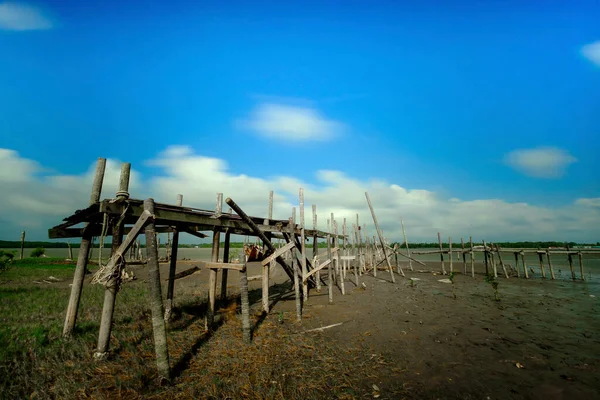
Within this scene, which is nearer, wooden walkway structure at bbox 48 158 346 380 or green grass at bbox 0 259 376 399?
green grass at bbox 0 259 376 399

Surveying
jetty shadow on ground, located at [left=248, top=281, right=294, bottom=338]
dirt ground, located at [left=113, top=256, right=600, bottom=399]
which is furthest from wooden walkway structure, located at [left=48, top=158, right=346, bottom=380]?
dirt ground, located at [left=113, top=256, right=600, bottom=399]

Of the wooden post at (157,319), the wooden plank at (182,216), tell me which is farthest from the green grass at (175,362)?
the wooden plank at (182,216)

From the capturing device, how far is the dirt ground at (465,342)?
5.44 metres

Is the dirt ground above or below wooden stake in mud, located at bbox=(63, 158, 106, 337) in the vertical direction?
below

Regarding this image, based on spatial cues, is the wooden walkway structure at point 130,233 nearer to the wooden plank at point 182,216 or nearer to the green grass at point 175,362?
the wooden plank at point 182,216

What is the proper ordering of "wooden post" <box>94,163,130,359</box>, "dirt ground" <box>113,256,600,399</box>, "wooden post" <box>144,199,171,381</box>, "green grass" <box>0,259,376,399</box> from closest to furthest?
"green grass" <box>0,259,376,399</box>, "wooden post" <box>144,199,171,381</box>, "dirt ground" <box>113,256,600,399</box>, "wooden post" <box>94,163,130,359</box>

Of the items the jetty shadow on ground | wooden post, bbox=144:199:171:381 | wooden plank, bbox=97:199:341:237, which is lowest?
the jetty shadow on ground

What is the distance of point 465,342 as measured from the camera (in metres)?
7.70

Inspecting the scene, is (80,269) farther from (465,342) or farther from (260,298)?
(465,342)

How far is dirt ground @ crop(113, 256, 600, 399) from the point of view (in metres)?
5.44

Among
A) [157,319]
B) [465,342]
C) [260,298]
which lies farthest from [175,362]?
[260,298]

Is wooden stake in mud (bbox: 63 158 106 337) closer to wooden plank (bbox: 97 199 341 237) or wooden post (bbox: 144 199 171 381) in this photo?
wooden plank (bbox: 97 199 341 237)

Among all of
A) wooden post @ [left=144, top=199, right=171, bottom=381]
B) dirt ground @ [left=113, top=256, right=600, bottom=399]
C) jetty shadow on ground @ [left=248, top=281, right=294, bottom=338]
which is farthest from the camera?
Answer: jetty shadow on ground @ [left=248, top=281, right=294, bottom=338]

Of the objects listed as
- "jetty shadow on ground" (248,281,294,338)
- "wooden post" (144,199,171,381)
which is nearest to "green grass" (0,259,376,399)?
"jetty shadow on ground" (248,281,294,338)
